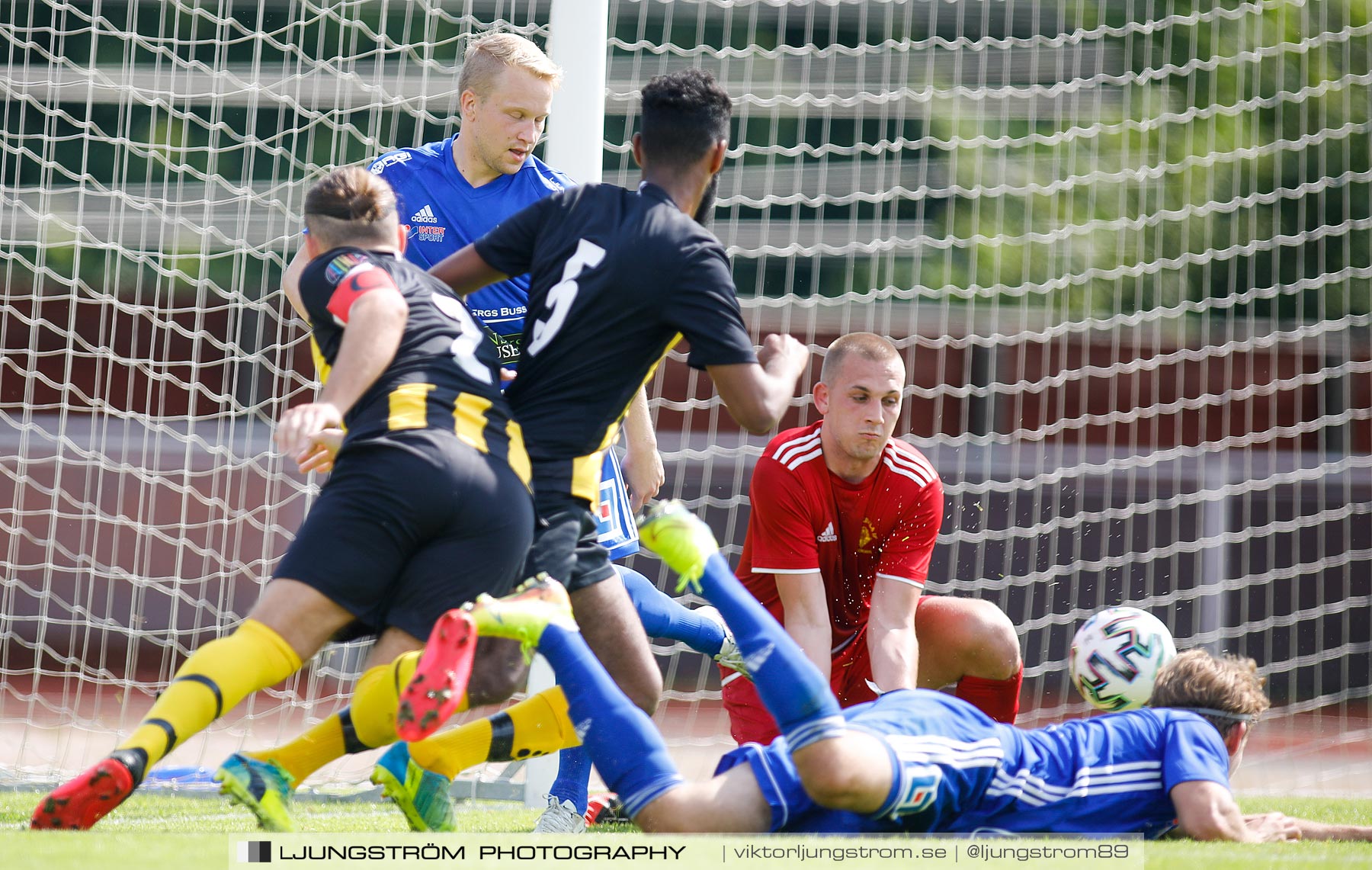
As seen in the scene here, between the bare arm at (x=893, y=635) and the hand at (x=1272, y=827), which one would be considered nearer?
the hand at (x=1272, y=827)

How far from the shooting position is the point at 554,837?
8.43 ft

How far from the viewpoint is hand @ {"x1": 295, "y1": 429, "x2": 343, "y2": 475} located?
8.50ft

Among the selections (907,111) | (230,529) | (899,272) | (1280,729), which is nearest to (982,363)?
(899,272)

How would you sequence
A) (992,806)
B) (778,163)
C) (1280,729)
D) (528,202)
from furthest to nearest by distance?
(778,163) → (1280,729) → (528,202) → (992,806)

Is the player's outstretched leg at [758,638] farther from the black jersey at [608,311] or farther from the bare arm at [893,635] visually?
the bare arm at [893,635]

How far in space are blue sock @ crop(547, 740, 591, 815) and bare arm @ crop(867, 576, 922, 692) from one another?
2.76ft

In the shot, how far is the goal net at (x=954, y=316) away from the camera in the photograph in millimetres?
7930

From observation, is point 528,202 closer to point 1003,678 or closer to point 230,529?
point 1003,678

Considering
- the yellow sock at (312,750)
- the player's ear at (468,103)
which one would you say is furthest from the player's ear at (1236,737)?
the player's ear at (468,103)

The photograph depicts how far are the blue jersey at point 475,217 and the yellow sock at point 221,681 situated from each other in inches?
51.0

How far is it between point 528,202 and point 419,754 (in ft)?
5.60

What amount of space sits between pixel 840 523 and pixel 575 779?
3.67 feet

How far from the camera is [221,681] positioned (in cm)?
251

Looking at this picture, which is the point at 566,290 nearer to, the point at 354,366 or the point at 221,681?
the point at 354,366
